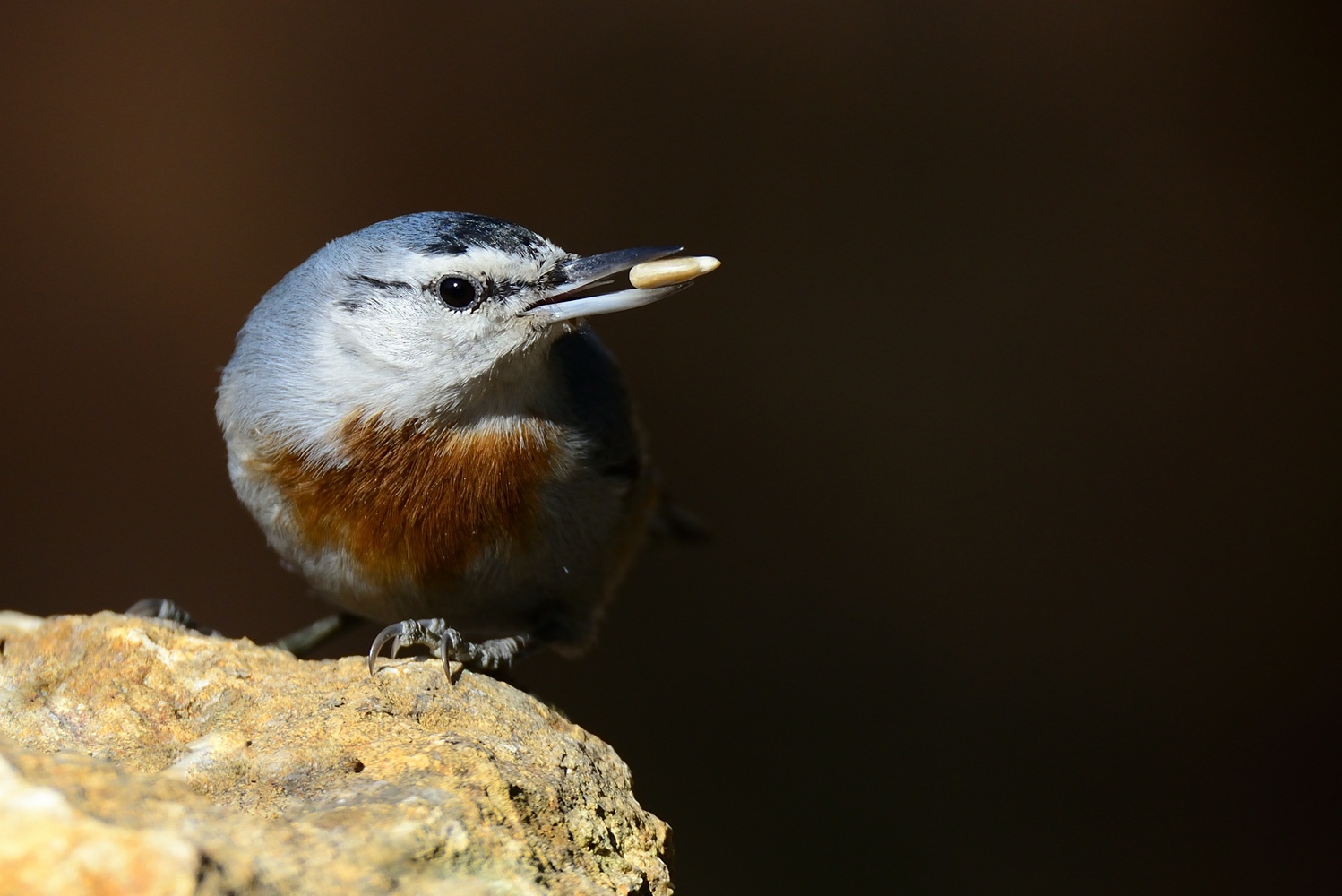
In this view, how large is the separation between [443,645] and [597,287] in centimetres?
74

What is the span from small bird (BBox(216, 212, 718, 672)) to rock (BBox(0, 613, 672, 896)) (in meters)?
0.22

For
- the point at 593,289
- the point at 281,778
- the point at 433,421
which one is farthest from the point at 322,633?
the point at 281,778

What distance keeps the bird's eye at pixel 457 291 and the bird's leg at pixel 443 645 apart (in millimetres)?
592

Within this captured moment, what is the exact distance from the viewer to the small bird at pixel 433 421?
84.0 inches

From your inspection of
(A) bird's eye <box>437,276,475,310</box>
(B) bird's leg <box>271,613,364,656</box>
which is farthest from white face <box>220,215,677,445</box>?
(B) bird's leg <box>271,613,364,656</box>

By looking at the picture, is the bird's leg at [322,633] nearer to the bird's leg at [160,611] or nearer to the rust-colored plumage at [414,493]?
the bird's leg at [160,611]

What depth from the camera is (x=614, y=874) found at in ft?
5.23

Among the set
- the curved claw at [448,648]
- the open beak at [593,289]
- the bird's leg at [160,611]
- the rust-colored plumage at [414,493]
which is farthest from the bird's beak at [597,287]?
the bird's leg at [160,611]

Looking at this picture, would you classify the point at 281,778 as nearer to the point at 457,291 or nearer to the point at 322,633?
the point at 457,291

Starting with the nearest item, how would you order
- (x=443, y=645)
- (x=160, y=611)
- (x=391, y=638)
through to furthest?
(x=443, y=645) < (x=391, y=638) < (x=160, y=611)

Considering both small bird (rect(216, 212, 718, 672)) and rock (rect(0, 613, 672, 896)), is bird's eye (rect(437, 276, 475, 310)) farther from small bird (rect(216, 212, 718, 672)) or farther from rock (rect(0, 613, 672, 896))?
rock (rect(0, 613, 672, 896))

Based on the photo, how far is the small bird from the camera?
84.0 inches

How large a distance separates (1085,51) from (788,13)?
3.60 ft

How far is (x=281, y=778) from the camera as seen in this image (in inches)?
61.7
